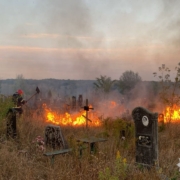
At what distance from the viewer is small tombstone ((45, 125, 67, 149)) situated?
26.9 ft

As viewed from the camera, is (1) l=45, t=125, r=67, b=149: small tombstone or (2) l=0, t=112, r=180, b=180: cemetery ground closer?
(2) l=0, t=112, r=180, b=180: cemetery ground

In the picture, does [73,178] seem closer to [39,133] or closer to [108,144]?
[108,144]

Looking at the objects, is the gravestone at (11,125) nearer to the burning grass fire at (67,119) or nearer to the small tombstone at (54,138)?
the small tombstone at (54,138)

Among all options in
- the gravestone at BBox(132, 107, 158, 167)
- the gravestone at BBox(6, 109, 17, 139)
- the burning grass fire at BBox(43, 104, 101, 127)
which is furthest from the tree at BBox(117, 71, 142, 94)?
the gravestone at BBox(132, 107, 158, 167)

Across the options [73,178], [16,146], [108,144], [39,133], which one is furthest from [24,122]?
[73,178]

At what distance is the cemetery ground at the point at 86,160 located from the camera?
580 cm

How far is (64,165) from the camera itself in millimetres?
6445

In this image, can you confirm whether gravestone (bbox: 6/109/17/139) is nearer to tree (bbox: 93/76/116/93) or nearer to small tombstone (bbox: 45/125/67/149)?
small tombstone (bbox: 45/125/67/149)

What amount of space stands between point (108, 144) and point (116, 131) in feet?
1.51

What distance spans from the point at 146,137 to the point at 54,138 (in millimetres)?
2851

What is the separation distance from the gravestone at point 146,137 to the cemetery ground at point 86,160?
10.4 inches

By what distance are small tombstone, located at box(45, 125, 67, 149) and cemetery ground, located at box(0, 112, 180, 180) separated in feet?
1.54

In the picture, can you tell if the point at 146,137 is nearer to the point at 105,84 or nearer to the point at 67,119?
the point at 67,119

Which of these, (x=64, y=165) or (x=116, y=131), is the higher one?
(x=116, y=131)
